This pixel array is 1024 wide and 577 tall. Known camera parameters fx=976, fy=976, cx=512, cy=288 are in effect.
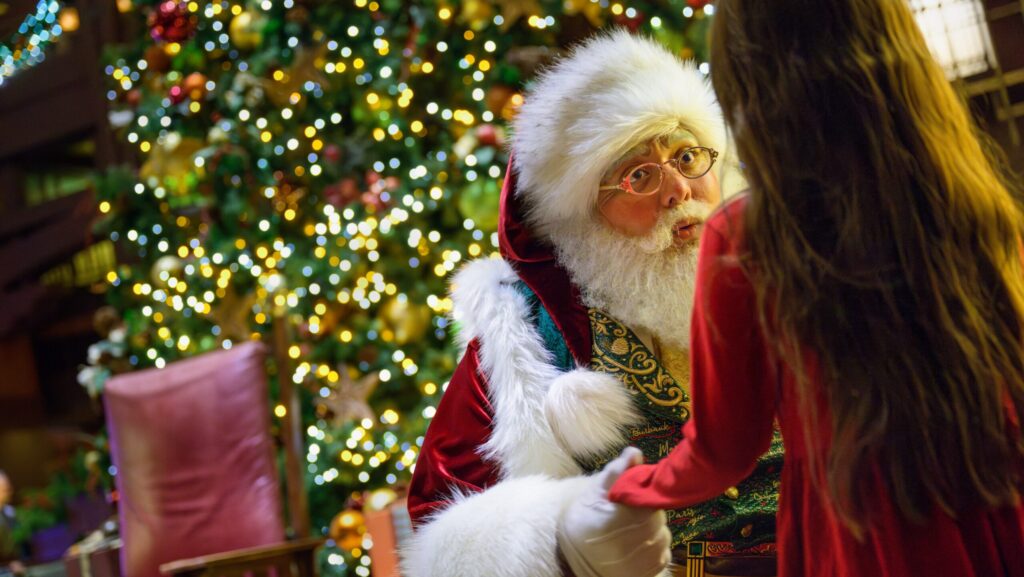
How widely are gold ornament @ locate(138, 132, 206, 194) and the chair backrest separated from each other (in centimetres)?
134

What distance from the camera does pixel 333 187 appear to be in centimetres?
416

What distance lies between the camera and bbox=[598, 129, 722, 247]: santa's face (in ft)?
5.75

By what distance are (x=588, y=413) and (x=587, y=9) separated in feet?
7.57

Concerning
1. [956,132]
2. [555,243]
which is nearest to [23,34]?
[555,243]

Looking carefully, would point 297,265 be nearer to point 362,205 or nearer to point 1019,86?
point 362,205

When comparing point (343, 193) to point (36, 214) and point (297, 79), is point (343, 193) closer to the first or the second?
point (297, 79)

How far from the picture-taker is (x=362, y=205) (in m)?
4.06

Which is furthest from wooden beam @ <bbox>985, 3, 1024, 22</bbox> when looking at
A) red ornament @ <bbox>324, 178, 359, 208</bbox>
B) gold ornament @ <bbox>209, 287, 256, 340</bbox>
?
gold ornament @ <bbox>209, 287, 256, 340</bbox>

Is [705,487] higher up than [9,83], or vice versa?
[9,83]

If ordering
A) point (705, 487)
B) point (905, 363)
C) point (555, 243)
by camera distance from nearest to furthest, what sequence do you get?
1. point (905, 363)
2. point (705, 487)
3. point (555, 243)

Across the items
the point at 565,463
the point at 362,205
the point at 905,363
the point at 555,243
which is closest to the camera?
the point at 905,363

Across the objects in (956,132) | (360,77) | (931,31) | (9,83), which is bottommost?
(956,132)

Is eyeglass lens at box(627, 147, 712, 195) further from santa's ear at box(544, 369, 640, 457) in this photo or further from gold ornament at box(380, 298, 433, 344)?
gold ornament at box(380, 298, 433, 344)

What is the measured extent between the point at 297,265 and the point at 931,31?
259 cm
